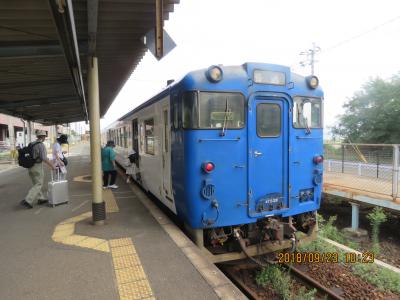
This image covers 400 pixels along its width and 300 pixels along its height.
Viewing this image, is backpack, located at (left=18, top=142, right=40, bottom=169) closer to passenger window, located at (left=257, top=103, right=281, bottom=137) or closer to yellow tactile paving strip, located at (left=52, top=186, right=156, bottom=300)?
yellow tactile paving strip, located at (left=52, top=186, right=156, bottom=300)

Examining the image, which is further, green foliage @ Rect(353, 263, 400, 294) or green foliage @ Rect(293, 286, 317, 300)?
green foliage @ Rect(353, 263, 400, 294)

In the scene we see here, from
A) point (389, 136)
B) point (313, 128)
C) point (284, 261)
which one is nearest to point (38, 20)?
point (313, 128)

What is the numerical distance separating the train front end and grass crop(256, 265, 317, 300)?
0.41 meters

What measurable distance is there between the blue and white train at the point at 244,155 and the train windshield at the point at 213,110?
0.5 inches

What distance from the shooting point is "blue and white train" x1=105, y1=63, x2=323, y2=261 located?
13.8 feet

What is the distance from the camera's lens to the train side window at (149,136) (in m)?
6.34

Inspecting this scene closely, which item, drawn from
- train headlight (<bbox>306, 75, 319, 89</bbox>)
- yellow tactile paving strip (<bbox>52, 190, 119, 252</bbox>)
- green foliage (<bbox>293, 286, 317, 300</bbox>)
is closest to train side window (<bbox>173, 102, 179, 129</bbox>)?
yellow tactile paving strip (<bbox>52, 190, 119, 252</bbox>)

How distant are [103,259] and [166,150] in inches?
79.2

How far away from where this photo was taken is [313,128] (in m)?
5.11

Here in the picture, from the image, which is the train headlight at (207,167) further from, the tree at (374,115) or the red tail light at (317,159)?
the tree at (374,115)

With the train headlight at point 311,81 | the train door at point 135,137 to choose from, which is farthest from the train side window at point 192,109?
the train door at point 135,137

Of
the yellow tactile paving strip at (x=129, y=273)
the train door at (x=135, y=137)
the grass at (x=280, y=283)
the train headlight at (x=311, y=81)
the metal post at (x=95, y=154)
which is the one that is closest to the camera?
the yellow tactile paving strip at (x=129, y=273)

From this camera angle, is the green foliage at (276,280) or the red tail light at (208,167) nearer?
the red tail light at (208,167)

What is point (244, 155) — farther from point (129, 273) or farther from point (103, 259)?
point (103, 259)
